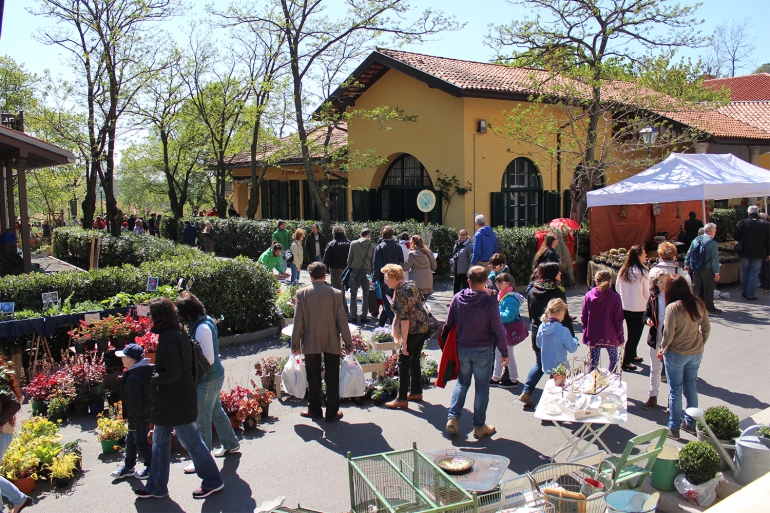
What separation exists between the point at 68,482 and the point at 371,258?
6664 millimetres

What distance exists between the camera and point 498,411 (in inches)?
266

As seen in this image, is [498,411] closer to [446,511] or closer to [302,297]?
[302,297]

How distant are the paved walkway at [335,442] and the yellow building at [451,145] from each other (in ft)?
35.0

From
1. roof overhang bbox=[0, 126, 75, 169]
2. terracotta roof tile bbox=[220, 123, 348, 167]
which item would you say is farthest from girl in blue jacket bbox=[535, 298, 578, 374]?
terracotta roof tile bbox=[220, 123, 348, 167]

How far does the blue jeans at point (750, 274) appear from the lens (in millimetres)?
12609

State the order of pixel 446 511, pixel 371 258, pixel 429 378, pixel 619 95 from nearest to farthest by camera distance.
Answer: pixel 446 511 → pixel 429 378 → pixel 371 258 → pixel 619 95

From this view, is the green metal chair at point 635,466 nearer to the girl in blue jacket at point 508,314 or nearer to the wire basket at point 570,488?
the wire basket at point 570,488

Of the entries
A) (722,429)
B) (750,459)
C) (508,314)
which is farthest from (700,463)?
(508,314)

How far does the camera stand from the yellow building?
18344 millimetres

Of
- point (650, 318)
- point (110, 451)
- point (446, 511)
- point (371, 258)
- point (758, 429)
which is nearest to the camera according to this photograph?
point (446, 511)

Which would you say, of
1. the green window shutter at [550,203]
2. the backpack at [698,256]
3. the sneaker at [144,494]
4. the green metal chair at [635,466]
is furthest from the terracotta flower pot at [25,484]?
the green window shutter at [550,203]

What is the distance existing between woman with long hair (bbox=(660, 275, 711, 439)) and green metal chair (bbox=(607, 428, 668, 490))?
1433 millimetres

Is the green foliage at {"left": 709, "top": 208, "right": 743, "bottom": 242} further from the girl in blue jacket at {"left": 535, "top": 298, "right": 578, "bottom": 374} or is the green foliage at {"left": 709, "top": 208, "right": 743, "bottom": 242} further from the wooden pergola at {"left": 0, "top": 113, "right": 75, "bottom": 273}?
the wooden pergola at {"left": 0, "top": 113, "right": 75, "bottom": 273}

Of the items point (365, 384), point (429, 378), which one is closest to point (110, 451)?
point (365, 384)
